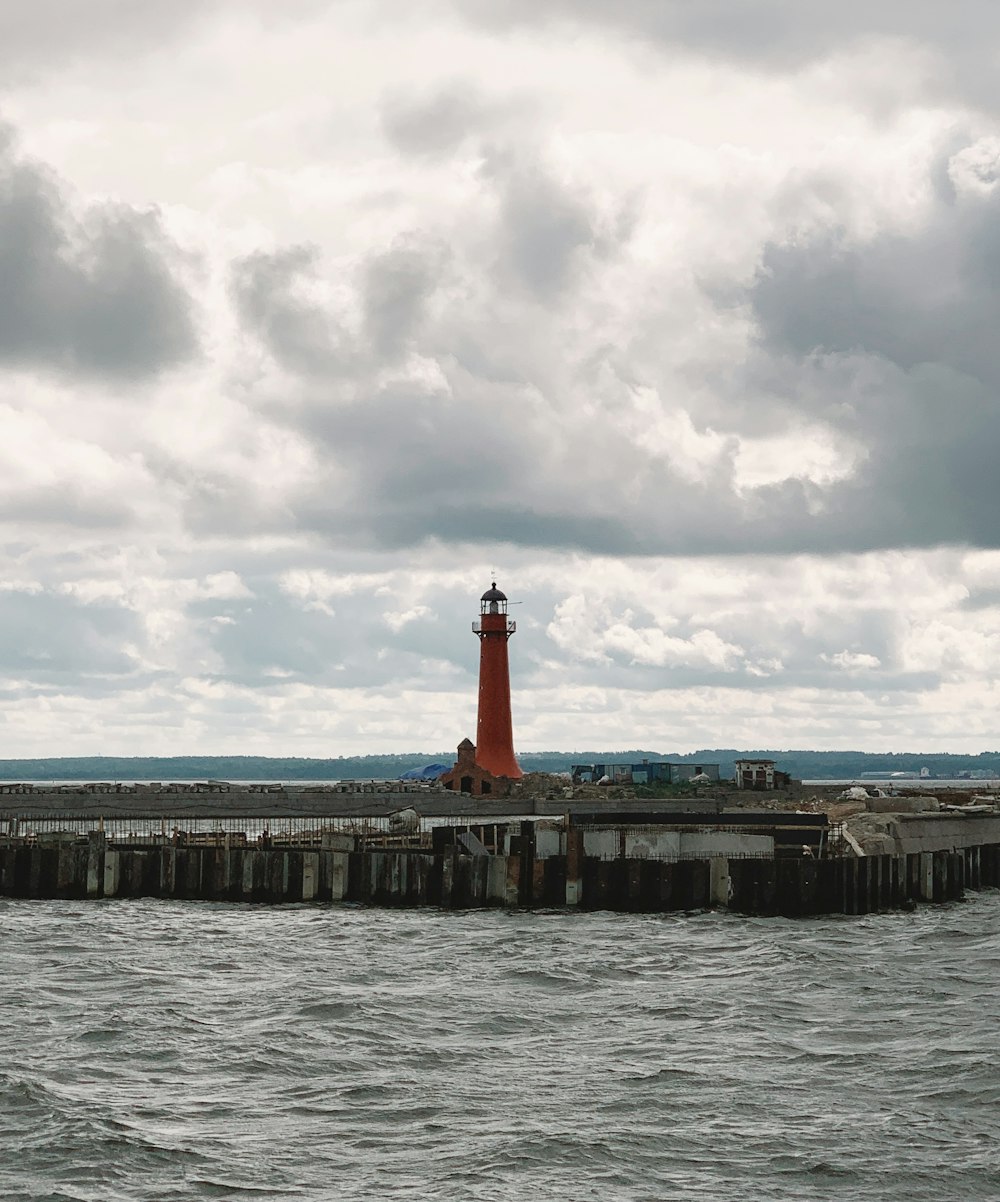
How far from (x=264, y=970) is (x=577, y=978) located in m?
8.18

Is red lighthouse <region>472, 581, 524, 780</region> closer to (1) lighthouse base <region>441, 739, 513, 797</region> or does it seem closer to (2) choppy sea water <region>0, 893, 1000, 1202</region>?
(1) lighthouse base <region>441, 739, 513, 797</region>

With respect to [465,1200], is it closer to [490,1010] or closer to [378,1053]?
[378,1053]

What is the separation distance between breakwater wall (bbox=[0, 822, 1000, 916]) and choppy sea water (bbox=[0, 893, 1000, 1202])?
246 centimetres

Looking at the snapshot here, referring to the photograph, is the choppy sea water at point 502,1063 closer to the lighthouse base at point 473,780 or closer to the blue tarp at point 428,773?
the lighthouse base at point 473,780

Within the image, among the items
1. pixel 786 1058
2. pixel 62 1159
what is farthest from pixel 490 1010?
pixel 62 1159

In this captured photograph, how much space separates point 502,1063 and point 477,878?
77.1 ft

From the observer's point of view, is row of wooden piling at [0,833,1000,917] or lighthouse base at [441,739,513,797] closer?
row of wooden piling at [0,833,1000,917]

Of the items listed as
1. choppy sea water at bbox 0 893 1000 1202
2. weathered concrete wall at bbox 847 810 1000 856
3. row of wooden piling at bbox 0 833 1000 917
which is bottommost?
choppy sea water at bbox 0 893 1000 1202

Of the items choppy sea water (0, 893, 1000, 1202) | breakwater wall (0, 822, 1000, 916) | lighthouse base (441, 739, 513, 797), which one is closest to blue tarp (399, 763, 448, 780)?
lighthouse base (441, 739, 513, 797)

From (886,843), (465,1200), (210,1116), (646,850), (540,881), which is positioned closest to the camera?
(465,1200)

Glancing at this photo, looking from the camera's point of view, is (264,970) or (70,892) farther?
(70,892)

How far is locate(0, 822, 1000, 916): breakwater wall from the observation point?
51.1 m

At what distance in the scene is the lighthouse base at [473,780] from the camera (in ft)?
426

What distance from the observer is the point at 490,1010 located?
116 feet
